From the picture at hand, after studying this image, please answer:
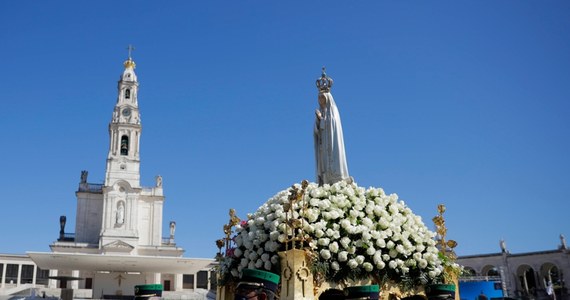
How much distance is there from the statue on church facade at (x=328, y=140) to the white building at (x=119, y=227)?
40.4m

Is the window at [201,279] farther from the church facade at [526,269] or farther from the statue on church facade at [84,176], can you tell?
the church facade at [526,269]

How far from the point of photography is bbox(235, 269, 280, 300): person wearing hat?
4.68 metres

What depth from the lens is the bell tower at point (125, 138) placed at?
2062 inches

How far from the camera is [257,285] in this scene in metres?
4.77

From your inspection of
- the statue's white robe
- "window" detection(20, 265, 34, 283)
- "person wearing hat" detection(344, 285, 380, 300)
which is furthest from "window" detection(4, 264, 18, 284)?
"person wearing hat" detection(344, 285, 380, 300)

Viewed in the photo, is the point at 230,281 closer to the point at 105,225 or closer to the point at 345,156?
the point at 345,156

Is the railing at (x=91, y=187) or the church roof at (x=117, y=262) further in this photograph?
the railing at (x=91, y=187)

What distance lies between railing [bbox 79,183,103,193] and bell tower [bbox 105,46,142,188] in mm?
2260

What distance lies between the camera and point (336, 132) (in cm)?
824

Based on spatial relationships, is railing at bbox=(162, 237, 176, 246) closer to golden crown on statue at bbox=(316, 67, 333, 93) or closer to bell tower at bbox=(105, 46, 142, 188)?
bell tower at bbox=(105, 46, 142, 188)

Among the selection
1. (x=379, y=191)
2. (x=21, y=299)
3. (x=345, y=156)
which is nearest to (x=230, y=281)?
(x=379, y=191)

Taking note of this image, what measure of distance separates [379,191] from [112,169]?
49.1 m

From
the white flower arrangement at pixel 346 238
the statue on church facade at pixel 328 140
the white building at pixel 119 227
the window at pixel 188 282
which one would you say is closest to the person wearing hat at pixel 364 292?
the white flower arrangement at pixel 346 238

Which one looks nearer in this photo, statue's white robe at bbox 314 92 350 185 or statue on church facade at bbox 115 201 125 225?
statue's white robe at bbox 314 92 350 185
